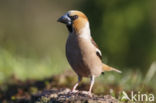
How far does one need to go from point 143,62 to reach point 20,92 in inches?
354

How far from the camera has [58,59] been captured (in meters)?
9.56

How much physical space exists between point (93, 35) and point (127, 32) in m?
1.27

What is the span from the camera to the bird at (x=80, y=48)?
570 cm

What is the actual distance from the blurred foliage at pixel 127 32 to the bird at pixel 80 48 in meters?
9.45

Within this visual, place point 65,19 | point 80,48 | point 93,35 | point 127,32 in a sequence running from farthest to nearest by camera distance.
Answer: point 93,35, point 127,32, point 65,19, point 80,48

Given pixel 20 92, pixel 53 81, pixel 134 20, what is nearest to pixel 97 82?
pixel 53 81

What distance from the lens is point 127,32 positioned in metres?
15.6

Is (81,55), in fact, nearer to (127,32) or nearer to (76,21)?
(76,21)

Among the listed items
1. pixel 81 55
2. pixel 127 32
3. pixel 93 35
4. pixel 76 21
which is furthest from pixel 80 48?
pixel 93 35

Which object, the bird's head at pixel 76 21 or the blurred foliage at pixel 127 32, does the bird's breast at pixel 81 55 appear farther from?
the blurred foliage at pixel 127 32

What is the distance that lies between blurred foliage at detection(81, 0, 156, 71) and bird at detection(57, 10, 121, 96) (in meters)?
9.45

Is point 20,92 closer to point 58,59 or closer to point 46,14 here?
point 58,59

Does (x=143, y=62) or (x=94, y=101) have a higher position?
(x=94, y=101)

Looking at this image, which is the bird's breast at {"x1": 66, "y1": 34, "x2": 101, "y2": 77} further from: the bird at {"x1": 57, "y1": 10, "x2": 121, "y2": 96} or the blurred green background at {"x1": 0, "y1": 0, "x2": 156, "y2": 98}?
the blurred green background at {"x1": 0, "y1": 0, "x2": 156, "y2": 98}
